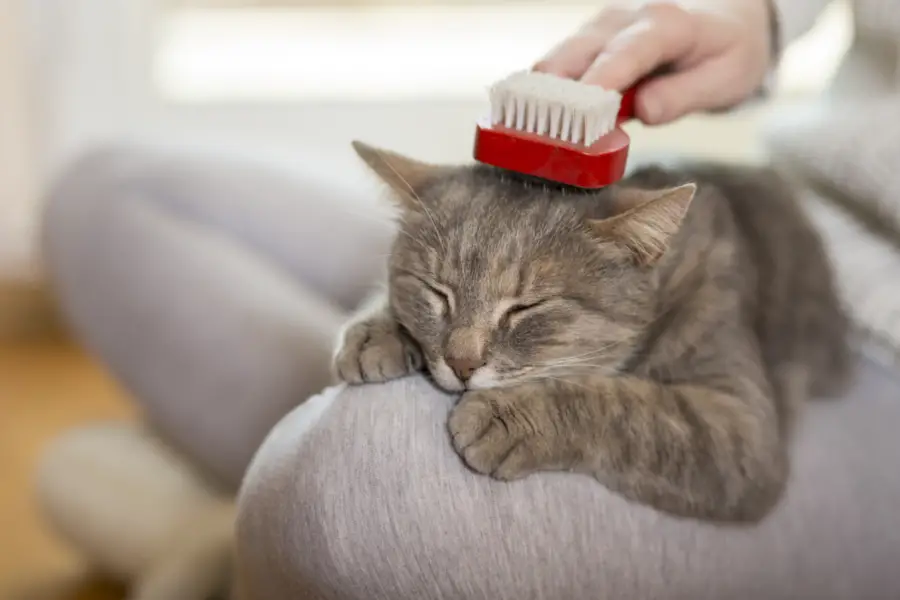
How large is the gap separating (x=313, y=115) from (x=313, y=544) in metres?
1.51

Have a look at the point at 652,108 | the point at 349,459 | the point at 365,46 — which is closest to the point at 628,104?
the point at 652,108

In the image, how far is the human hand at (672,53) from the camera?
83 cm

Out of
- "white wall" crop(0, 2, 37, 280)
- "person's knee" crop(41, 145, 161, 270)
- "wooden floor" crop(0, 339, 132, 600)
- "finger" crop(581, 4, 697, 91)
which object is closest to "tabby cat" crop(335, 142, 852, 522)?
"finger" crop(581, 4, 697, 91)

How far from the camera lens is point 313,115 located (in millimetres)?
2049

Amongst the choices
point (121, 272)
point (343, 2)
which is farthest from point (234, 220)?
point (343, 2)

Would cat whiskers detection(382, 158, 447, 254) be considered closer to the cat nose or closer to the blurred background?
the cat nose

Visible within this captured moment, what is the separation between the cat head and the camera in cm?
78

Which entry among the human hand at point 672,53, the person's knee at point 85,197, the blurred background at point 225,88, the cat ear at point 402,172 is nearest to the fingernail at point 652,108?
the human hand at point 672,53

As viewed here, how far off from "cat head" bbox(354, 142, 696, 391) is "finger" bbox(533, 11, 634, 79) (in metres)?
0.11

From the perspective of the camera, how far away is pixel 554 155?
29.1 inches

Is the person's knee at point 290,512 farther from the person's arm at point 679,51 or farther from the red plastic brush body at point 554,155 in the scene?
the person's arm at point 679,51

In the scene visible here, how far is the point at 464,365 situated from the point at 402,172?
0.22 m

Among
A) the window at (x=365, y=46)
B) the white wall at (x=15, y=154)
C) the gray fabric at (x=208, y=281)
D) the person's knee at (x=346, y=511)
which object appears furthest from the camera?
the window at (x=365, y=46)

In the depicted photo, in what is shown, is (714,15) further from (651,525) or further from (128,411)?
(128,411)
